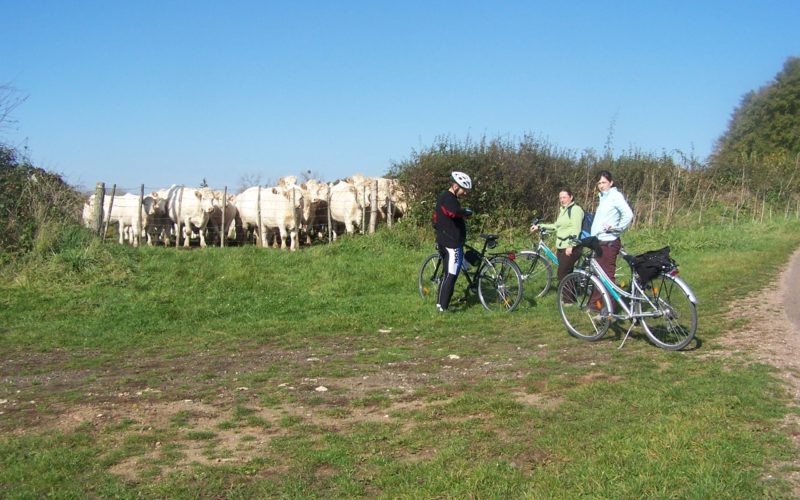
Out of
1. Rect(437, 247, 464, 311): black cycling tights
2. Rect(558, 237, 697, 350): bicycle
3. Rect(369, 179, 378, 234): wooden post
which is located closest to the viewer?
Rect(558, 237, 697, 350): bicycle

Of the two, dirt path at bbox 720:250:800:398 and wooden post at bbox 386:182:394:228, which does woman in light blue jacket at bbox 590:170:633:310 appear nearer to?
dirt path at bbox 720:250:800:398

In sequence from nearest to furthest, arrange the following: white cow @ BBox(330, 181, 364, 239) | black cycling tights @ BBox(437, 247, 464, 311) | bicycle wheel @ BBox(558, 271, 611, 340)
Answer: bicycle wheel @ BBox(558, 271, 611, 340) → black cycling tights @ BBox(437, 247, 464, 311) → white cow @ BBox(330, 181, 364, 239)

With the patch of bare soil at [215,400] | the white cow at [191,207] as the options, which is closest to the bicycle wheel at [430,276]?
the patch of bare soil at [215,400]

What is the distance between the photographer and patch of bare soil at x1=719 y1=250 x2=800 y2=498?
19.3 feet

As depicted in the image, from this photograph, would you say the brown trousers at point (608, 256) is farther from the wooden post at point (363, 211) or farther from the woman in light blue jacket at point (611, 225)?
the wooden post at point (363, 211)

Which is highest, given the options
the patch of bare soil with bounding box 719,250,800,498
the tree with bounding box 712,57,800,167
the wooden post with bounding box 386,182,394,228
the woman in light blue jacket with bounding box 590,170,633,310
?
the tree with bounding box 712,57,800,167

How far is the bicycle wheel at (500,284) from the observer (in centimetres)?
1127

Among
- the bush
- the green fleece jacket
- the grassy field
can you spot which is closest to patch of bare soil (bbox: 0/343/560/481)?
the grassy field

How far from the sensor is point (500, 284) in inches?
449

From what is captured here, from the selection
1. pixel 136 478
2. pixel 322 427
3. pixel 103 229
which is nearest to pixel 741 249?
pixel 103 229

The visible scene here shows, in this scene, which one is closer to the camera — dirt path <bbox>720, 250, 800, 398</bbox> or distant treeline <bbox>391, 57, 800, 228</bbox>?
dirt path <bbox>720, 250, 800, 398</bbox>

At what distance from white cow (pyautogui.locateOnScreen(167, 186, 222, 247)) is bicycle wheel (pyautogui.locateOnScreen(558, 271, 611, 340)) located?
15.0 meters

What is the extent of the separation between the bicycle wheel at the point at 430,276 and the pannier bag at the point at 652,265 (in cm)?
421

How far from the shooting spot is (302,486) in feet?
15.2
